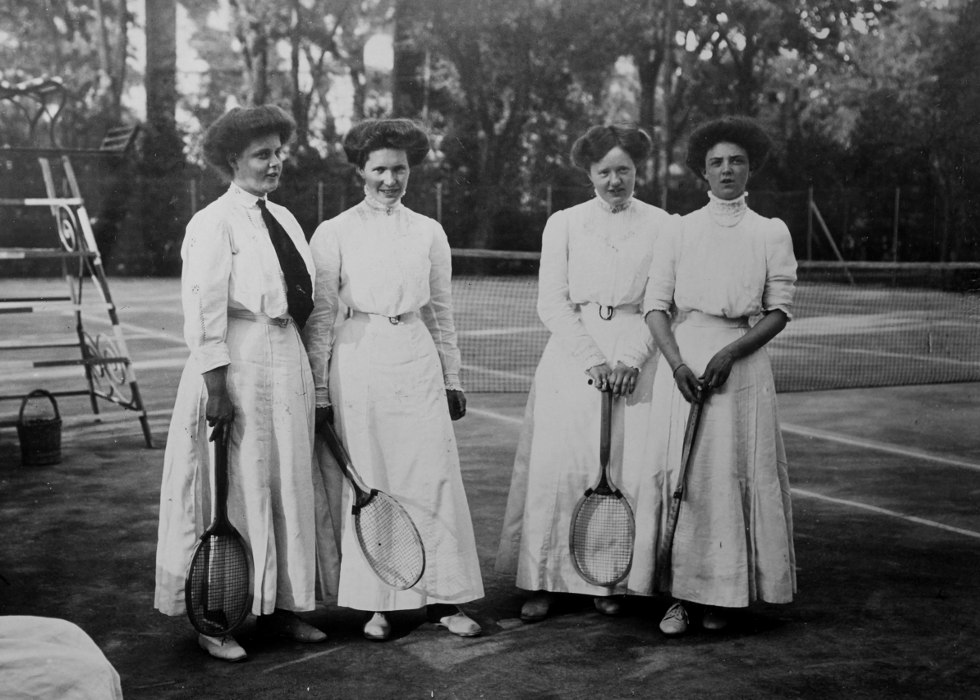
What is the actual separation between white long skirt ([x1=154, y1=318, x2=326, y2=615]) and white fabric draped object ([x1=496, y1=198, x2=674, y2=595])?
37.3 inches

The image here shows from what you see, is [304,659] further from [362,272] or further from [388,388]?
[362,272]

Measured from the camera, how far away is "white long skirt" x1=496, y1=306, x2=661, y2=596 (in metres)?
4.55

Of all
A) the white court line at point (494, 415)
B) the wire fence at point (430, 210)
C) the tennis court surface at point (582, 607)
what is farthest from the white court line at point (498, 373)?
the wire fence at point (430, 210)

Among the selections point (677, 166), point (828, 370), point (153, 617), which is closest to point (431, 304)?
point (153, 617)

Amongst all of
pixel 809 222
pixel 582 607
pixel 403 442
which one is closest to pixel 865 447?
pixel 582 607

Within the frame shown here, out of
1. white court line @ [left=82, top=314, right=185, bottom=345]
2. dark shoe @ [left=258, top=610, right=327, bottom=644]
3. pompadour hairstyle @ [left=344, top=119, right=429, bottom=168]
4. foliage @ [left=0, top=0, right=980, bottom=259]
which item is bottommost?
dark shoe @ [left=258, top=610, right=327, bottom=644]

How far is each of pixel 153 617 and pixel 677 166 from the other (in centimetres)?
2185

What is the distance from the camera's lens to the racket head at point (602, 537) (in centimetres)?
448

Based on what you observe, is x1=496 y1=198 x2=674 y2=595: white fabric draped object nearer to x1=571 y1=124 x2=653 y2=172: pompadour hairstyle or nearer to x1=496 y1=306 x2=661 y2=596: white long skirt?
x1=496 y1=306 x2=661 y2=596: white long skirt

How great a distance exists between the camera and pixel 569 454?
460cm

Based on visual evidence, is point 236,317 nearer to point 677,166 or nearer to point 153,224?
A: point 153,224

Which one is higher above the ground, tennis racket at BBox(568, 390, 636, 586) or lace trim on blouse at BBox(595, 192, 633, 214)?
lace trim on blouse at BBox(595, 192, 633, 214)

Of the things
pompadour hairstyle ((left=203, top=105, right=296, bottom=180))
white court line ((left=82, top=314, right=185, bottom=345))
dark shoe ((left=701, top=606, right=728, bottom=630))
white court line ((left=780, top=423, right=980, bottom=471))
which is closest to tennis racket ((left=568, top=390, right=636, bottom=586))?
dark shoe ((left=701, top=606, right=728, bottom=630))

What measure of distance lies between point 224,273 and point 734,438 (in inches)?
74.4
